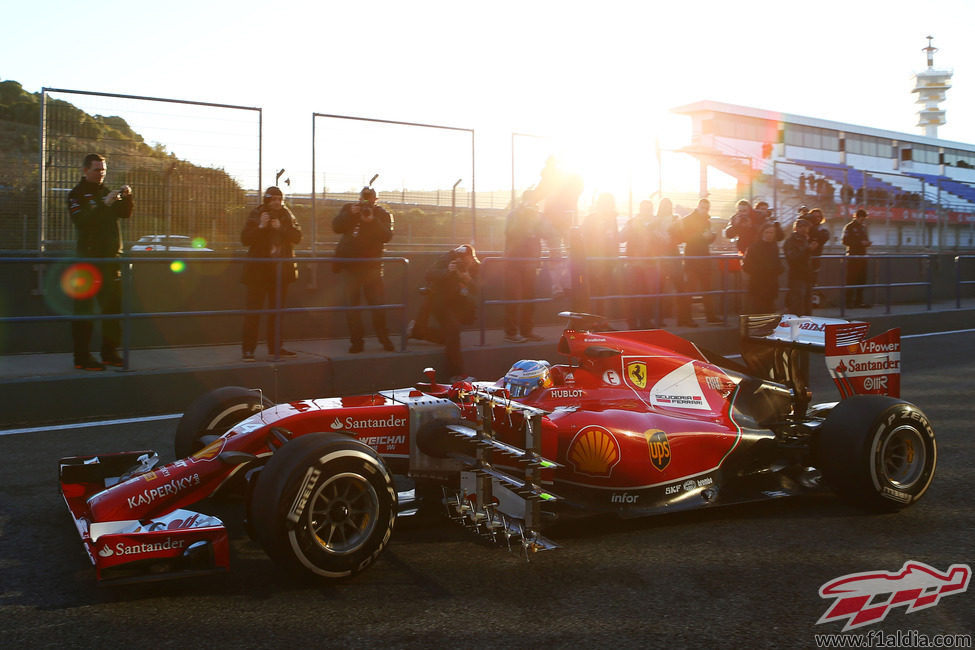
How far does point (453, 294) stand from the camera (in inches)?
364

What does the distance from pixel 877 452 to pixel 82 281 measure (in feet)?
23.5

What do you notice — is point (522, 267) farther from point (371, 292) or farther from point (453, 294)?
point (453, 294)

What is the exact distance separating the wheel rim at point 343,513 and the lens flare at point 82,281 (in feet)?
17.4

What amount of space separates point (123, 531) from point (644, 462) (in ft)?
8.47

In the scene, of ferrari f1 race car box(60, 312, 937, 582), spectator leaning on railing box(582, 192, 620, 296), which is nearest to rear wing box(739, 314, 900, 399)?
ferrari f1 race car box(60, 312, 937, 582)

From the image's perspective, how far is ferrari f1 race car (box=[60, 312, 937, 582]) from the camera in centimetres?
397

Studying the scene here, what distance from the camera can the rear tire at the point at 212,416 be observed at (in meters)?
5.27

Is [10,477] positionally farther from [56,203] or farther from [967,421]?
[967,421]

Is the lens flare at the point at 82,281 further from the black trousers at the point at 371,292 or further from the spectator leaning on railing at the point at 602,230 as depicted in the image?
the spectator leaning on railing at the point at 602,230

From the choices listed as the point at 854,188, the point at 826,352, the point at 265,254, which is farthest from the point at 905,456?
the point at 854,188

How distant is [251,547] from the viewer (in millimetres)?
4527

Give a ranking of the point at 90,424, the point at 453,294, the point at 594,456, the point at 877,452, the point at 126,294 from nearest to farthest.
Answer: the point at 594,456 → the point at 877,452 → the point at 90,424 → the point at 126,294 → the point at 453,294

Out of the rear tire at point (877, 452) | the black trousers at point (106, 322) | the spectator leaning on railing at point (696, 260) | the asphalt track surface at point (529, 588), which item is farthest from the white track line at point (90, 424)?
the spectator leaning on railing at point (696, 260)

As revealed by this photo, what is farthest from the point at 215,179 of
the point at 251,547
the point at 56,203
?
the point at 251,547
